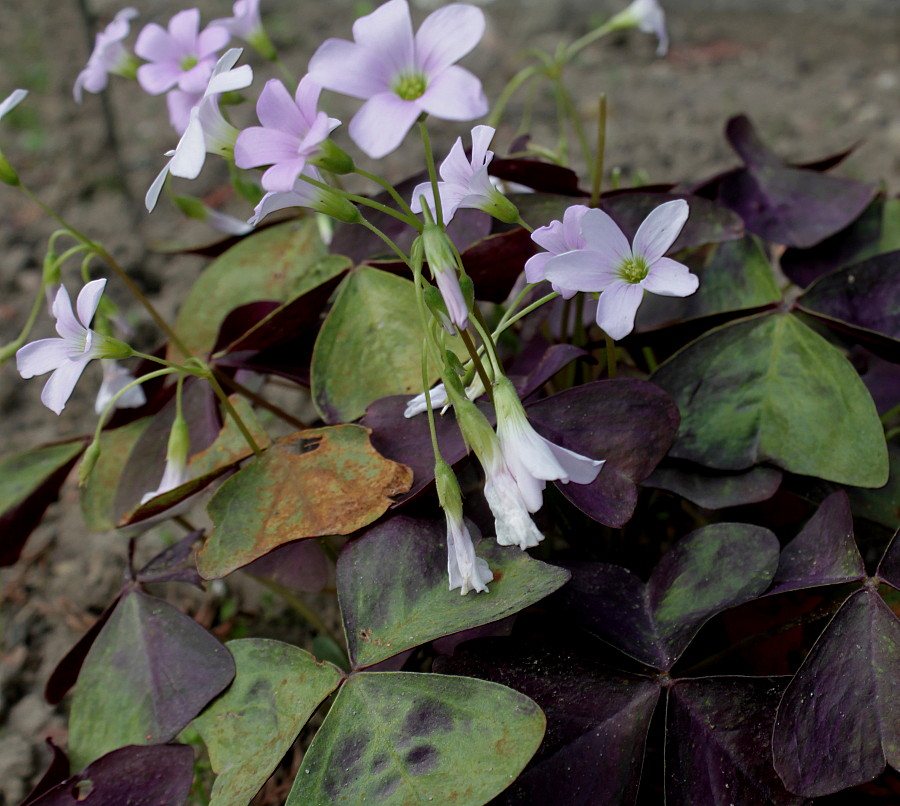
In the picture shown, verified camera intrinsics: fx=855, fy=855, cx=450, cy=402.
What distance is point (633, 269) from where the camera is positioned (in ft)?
2.46

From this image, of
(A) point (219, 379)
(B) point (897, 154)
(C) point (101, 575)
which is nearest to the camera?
(A) point (219, 379)

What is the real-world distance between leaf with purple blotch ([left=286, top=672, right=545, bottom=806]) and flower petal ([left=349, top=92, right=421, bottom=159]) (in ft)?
1.46

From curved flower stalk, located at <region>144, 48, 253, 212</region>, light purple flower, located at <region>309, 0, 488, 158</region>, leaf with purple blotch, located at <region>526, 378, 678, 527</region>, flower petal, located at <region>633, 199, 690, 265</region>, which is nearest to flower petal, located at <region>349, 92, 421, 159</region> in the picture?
light purple flower, located at <region>309, 0, 488, 158</region>

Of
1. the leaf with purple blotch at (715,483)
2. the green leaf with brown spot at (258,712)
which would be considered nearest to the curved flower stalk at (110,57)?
the green leaf with brown spot at (258,712)

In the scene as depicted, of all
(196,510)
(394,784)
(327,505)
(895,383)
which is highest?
(327,505)

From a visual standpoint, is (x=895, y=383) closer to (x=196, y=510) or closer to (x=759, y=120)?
(x=196, y=510)

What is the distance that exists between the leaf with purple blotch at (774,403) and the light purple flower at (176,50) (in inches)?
26.4

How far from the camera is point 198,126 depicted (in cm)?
71

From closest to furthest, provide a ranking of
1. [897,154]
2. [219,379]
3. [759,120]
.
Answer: [219,379] < [897,154] < [759,120]

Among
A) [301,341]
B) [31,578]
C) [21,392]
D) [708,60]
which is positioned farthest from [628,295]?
[708,60]

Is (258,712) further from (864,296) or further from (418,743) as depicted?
(864,296)

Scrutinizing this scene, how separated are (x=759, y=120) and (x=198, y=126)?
1810mm

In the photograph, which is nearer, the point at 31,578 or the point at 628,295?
the point at 628,295

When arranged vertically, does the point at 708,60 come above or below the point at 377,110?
below
